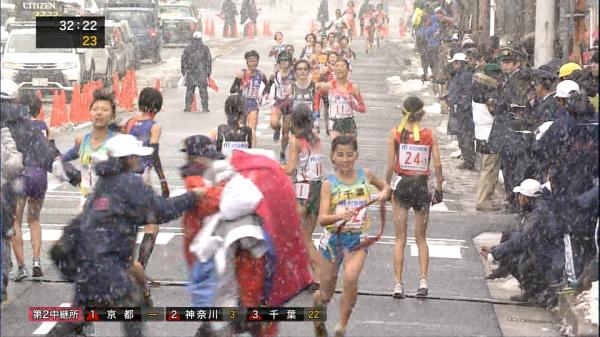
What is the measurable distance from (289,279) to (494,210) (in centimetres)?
888

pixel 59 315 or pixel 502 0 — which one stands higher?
pixel 502 0

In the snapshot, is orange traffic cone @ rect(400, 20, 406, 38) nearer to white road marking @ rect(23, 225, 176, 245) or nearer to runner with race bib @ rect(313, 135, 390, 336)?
white road marking @ rect(23, 225, 176, 245)

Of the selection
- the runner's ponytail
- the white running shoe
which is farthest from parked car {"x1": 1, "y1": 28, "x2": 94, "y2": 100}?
the white running shoe

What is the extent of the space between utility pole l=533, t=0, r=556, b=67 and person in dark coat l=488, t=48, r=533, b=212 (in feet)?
13.0

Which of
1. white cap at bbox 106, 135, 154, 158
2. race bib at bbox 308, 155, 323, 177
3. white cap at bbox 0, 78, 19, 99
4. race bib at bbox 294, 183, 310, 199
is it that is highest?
white cap at bbox 0, 78, 19, 99

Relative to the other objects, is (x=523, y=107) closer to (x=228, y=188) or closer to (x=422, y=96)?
(x=228, y=188)

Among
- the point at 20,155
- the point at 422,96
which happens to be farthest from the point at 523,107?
the point at 422,96

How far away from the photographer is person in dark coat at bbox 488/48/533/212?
15883 millimetres

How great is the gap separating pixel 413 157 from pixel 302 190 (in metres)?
1.16

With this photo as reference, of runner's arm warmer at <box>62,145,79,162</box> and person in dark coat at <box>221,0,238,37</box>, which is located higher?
person in dark coat at <box>221,0,238,37</box>

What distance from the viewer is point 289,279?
8719 mm

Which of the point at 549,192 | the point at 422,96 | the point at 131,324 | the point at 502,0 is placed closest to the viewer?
the point at 131,324

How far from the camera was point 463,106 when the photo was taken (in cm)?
1955

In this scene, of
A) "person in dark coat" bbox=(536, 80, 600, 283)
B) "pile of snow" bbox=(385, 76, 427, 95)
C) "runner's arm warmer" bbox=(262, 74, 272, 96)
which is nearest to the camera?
"person in dark coat" bbox=(536, 80, 600, 283)
